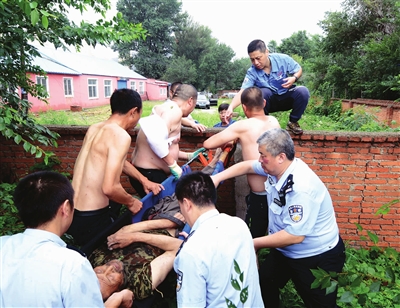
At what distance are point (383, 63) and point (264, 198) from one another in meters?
12.9

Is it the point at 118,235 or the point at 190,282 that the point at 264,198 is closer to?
the point at 118,235

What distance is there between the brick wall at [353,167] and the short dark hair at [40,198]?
2.58 meters

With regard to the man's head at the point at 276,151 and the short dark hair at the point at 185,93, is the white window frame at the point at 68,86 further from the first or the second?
the man's head at the point at 276,151

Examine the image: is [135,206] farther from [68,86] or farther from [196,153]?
[68,86]

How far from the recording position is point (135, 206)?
2789 mm

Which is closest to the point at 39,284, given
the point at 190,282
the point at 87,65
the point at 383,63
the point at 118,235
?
the point at 190,282

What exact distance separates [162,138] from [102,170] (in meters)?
0.71

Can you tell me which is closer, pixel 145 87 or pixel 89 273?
pixel 89 273

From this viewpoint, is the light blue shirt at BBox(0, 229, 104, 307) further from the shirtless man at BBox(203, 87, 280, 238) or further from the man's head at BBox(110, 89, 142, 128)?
the shirtless man at BBox(203, 87, 280, 238)

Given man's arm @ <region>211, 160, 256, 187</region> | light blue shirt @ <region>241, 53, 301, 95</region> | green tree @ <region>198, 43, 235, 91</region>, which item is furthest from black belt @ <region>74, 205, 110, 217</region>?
green tree @ <region>198, 43, 235, 91</region>

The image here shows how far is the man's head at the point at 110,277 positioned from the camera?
2039mm

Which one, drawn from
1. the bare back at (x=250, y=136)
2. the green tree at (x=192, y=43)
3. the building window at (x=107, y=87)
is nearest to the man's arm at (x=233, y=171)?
the bare back at (x=250, y=136)

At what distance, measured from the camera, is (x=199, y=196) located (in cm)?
178

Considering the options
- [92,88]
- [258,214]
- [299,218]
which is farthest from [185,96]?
[92,88]
